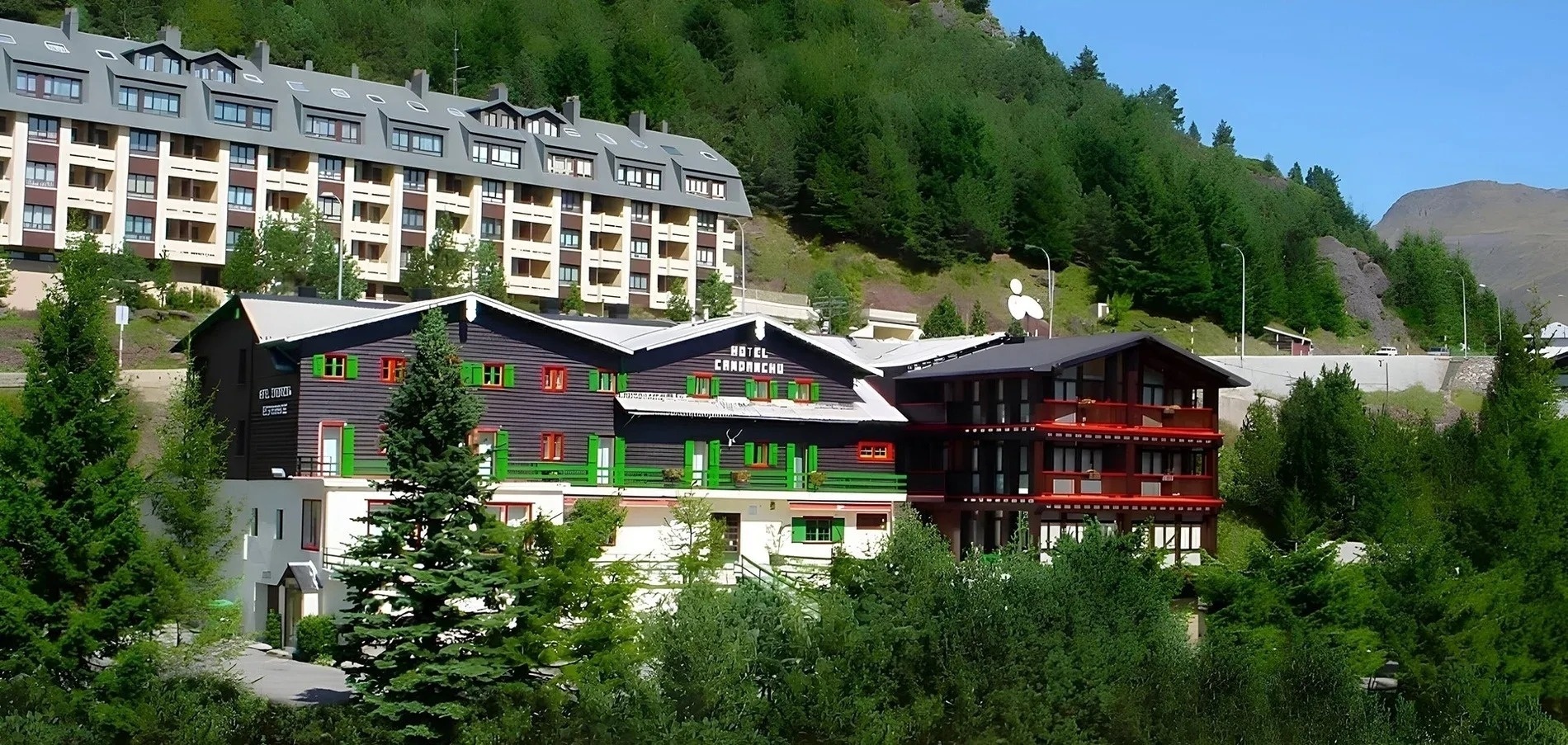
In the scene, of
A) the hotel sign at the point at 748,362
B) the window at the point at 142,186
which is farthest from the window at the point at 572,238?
the hotel sign at the point at 748,362

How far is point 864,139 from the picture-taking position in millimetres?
134625

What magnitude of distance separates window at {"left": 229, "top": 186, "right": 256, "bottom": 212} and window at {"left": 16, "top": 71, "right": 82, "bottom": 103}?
863cm

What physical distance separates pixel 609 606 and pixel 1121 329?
8622 centimetres

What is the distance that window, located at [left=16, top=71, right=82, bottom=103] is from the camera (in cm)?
8344

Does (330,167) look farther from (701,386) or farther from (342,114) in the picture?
(701,386)

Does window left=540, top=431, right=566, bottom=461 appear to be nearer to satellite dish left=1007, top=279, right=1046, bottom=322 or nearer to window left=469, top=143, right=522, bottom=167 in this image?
satellite dish left=1007, top=279, right=1046, bottom=322

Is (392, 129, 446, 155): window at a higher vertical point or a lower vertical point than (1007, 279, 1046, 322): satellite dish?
higher

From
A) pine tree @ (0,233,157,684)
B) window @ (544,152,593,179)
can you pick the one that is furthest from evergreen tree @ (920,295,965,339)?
pine tree @ (0,233,157,684)

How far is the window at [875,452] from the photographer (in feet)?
197

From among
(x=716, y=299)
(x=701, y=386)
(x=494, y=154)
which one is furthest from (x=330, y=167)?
(x=701, y=386)

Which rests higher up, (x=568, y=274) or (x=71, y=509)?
(x=568, y=274)

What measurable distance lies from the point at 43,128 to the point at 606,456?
142 feet

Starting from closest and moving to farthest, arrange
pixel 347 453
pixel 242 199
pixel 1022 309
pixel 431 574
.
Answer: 1. pixel 431 574
2. pixel 347 453
3. pixel 1022 309
4. pixel 242 199

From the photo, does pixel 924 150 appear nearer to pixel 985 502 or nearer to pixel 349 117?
pixel 349 117
